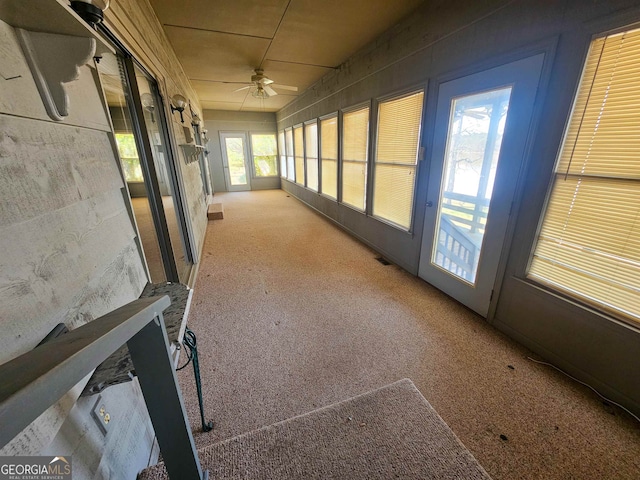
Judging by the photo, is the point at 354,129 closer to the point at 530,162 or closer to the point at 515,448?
the point at 530,162

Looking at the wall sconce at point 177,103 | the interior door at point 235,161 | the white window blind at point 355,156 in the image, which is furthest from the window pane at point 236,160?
the wall sconce at point 177,103

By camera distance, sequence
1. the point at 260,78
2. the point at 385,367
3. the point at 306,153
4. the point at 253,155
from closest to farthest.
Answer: the point at 385,367 < the point at 260,78 < the point at 306,153 < the point at 253,155

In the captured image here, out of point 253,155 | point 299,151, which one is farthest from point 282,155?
point 299,151

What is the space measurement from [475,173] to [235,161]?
851cm

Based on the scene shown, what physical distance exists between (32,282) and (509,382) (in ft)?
7.88

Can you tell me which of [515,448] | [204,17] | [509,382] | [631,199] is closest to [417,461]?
[515,448]

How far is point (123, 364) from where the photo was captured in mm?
785

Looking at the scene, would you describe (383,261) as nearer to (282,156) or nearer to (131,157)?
(131,157)

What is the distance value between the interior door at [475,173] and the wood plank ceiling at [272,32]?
118 centimetres

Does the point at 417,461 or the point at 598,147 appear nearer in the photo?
the point at 417,461

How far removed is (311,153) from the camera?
6.22 meters

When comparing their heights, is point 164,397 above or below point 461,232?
above

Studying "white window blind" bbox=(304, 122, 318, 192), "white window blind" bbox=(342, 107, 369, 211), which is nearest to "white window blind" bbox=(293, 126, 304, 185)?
"white window blind" bbox=(304, 122, 318, 192)

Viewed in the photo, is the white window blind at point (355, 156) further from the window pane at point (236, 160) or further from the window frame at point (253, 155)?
the window pane at point (236, 160)
